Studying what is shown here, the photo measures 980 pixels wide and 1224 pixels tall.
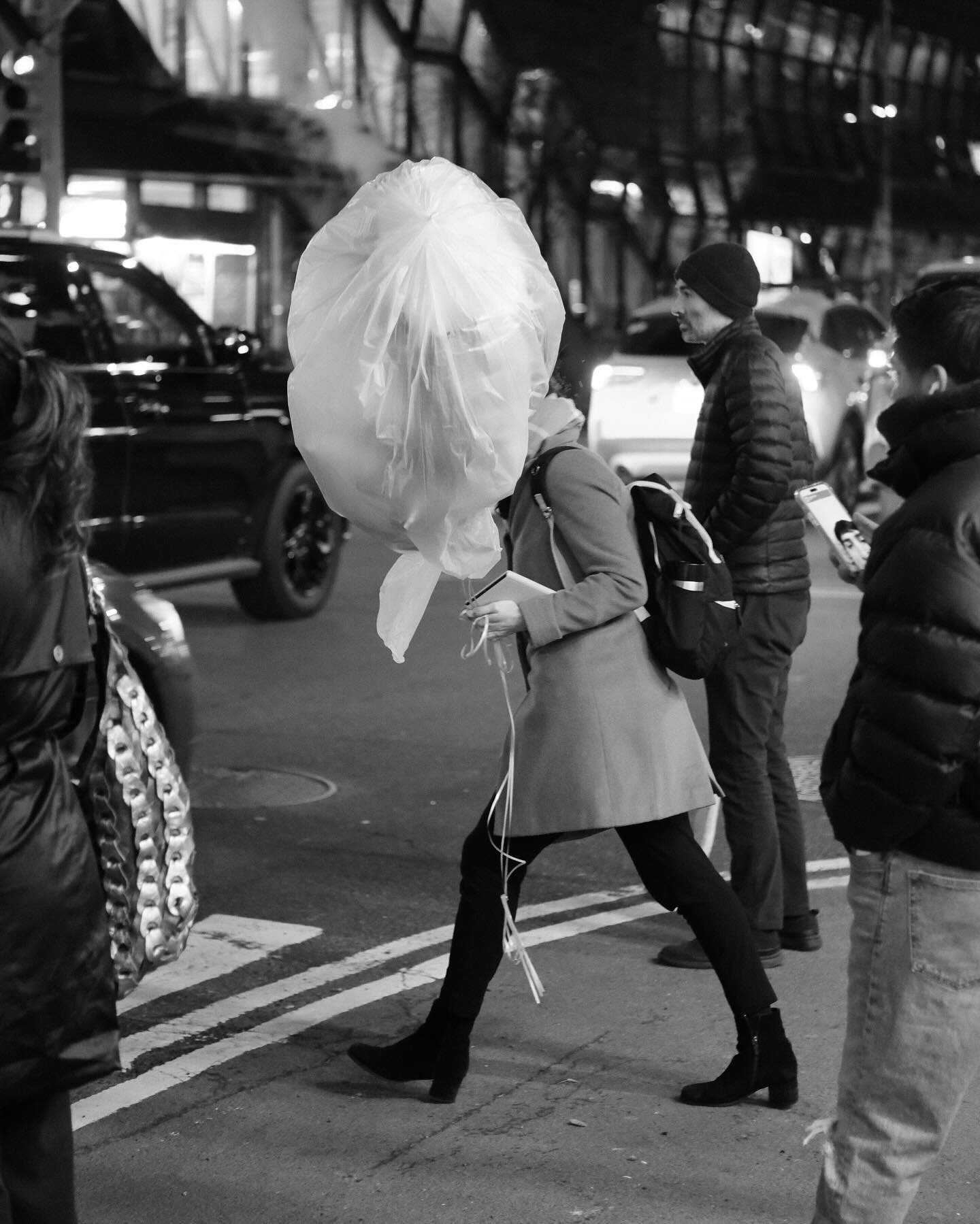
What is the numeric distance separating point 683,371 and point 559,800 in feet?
39.8

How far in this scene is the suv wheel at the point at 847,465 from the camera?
55.8ft

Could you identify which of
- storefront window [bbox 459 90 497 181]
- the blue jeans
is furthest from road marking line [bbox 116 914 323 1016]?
storefront window [bbox 459 90 497 181]

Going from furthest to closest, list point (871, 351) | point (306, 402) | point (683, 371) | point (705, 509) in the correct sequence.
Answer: point (871, 351) < point (683, 371) < point (705, 509) < point (306, 402)

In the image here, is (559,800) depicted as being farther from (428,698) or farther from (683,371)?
(683,371)

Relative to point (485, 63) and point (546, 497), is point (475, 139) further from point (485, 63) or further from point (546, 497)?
point (546, 497)

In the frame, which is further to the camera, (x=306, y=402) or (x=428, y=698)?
(x=428, y=698)

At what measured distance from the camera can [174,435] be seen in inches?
408

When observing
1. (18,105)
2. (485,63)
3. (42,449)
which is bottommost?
(42,449)

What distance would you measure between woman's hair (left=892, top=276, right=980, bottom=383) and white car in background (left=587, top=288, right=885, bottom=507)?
1194 centimetres

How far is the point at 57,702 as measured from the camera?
293 centimetres

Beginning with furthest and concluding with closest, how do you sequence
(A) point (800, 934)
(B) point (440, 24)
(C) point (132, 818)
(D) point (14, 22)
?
(B) point (440, 24)
(D) point (14, 22)
(A) point (800, 934)
(C) point (132, 818)

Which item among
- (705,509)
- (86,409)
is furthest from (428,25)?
(86,409)

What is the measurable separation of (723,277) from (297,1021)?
2235 millimetres

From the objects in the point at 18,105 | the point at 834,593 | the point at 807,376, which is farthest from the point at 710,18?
the point at 834,593
